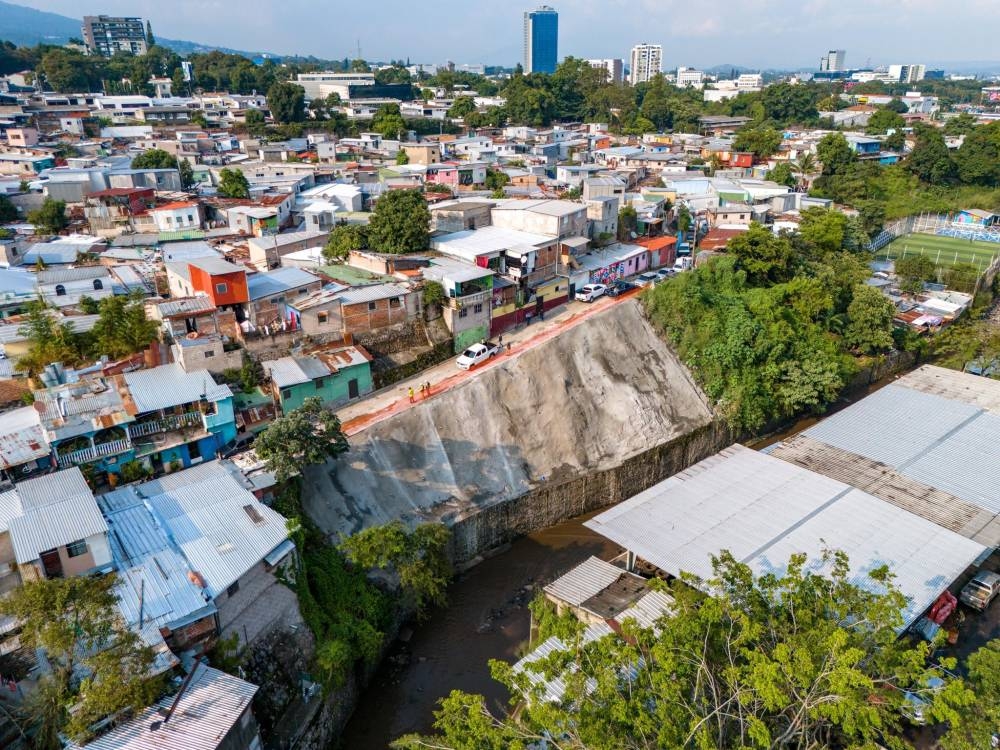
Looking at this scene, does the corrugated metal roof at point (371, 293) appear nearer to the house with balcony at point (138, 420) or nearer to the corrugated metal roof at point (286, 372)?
the corrugated metal roof at point (286, 372)

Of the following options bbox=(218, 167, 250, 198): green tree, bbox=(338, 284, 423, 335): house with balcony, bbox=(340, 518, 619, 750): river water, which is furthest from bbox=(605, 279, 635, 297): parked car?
bbox=(218, 167, 250, 198): green tree

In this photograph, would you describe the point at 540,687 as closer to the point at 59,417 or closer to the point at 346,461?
the point at 346,461

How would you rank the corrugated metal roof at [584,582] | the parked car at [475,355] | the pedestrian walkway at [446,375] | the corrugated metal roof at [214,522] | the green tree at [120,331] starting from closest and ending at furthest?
the corrugated metal roof at [214,522] → the corrugated metal roof at [584,582] → the green tree at [120,331] → the pedestrian walkway at [446,375] → the parked car at [475,355]

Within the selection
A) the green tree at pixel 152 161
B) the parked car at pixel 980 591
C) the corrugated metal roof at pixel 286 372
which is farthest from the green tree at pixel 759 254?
the green tree at pixel 152 161

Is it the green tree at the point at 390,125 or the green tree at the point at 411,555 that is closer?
the green tree at the point at 411,555

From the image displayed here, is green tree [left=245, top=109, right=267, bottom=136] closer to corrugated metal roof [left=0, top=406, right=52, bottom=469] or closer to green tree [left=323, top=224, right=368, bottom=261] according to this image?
green tree [left=323, top=224, right=368, bottom=261]

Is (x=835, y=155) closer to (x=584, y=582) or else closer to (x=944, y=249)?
(x=944, y=249)

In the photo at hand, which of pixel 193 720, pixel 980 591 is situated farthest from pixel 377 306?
pixel 980 591
